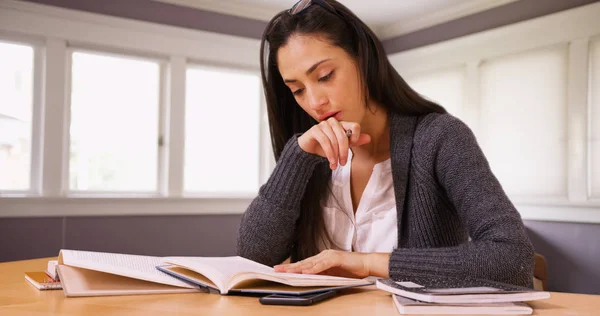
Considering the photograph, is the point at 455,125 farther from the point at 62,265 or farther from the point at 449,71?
the point at 449,71

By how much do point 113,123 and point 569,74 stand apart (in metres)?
3.08

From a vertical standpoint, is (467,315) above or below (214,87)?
below

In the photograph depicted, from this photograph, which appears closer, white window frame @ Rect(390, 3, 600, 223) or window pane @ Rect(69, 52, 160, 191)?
white window frame @ Rect(390, 3, 600, 223)

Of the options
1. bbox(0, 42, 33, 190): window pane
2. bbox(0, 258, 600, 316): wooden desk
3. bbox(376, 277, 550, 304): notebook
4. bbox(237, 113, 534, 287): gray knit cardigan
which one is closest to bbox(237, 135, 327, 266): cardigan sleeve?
bbox(237, 113, 534, 287): gray knit cardigan

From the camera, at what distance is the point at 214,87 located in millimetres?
4316

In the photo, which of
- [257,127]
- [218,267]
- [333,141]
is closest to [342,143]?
[333,141]

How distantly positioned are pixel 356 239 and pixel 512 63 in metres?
2.89

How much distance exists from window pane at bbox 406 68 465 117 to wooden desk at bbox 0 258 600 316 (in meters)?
3.50

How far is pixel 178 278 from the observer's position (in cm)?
93

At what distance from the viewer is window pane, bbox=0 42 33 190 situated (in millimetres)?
3451

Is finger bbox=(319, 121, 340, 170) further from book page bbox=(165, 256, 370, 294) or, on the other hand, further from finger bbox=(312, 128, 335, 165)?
book page bbox=(165, 256, 370, 294)

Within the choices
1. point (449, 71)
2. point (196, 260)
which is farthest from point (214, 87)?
point (196, 260)

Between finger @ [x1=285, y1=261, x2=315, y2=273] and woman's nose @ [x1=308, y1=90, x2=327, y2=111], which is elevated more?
woman's nose @ [x1=308, y1=90, x2=327, y2=111]

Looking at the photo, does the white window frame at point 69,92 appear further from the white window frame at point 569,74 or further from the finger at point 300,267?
the finger at point 300,267
